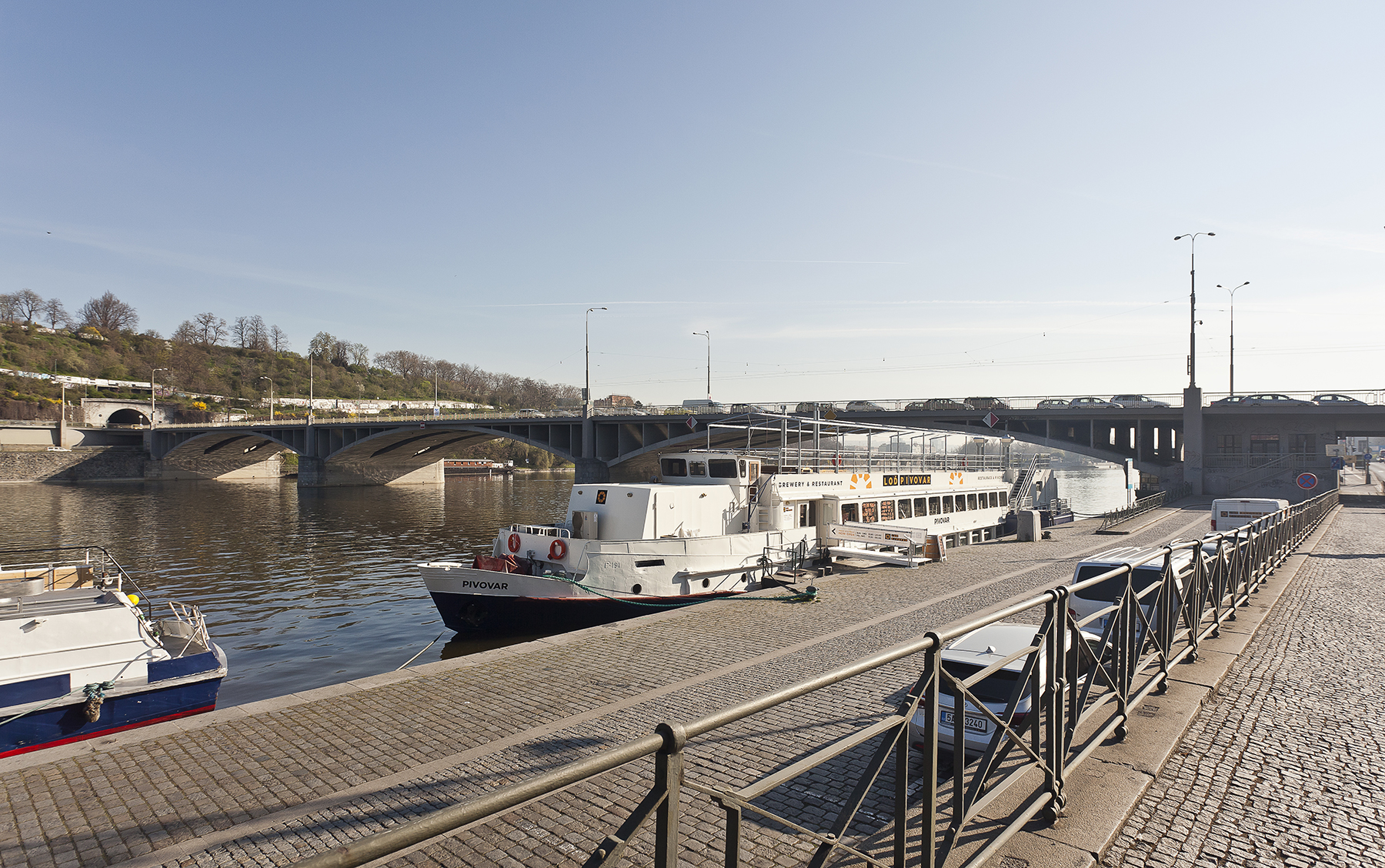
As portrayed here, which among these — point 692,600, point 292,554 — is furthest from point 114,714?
point 292,554

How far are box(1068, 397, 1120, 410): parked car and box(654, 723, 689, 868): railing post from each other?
5460 centimetres

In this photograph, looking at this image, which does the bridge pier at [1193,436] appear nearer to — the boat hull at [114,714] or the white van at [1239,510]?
the white van at [1239,510]

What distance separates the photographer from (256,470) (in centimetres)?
9038

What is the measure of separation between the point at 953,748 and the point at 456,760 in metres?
Answer: 4.98

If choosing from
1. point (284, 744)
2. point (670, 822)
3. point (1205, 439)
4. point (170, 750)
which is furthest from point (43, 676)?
point (1205, 439)

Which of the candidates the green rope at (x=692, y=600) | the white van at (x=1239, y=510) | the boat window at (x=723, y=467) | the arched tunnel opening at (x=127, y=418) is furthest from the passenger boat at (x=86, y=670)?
the arched tunnel opening at (x=127, y=418)

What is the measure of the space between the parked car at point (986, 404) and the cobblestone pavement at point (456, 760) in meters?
Answer: 44.6

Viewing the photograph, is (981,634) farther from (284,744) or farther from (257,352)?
(257,352)

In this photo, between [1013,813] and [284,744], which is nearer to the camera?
[1013,813]

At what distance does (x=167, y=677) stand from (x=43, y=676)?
140cm

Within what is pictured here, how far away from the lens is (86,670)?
32.4ft

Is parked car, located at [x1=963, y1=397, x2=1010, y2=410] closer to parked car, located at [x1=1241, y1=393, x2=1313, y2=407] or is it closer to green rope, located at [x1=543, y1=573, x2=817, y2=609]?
parked car, located at [x1=1241, y1=393, x2=1313, y2=407]

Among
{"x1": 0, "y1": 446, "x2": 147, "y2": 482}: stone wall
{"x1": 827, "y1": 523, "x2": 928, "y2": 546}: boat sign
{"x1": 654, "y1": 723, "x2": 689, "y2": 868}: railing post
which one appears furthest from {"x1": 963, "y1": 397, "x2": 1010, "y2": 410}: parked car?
{"x1": 0, "y1": 446, "x2": 147, "y2": 482}: stone wall

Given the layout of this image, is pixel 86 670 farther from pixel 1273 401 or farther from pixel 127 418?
pixel 127 418
